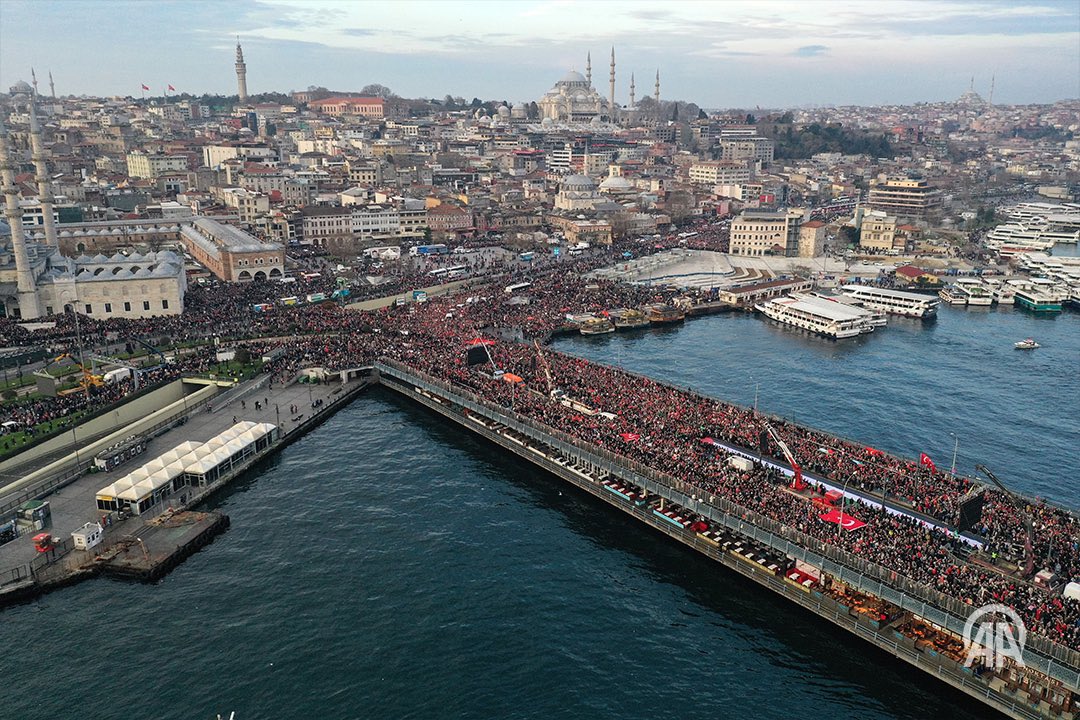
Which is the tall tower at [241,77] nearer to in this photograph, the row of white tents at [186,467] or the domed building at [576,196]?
the domed building at [576,196]

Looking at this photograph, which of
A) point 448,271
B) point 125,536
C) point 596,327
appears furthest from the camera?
point 448,271

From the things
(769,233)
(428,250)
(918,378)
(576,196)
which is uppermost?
(576,196)

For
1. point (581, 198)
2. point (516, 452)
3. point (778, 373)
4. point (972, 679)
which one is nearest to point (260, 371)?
point (516, 452)

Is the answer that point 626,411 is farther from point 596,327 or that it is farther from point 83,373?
point 83,373

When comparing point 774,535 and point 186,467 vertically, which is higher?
point 186,467

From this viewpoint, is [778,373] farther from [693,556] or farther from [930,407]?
[693,556]

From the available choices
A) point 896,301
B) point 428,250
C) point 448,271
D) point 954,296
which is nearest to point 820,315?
point 896,301
